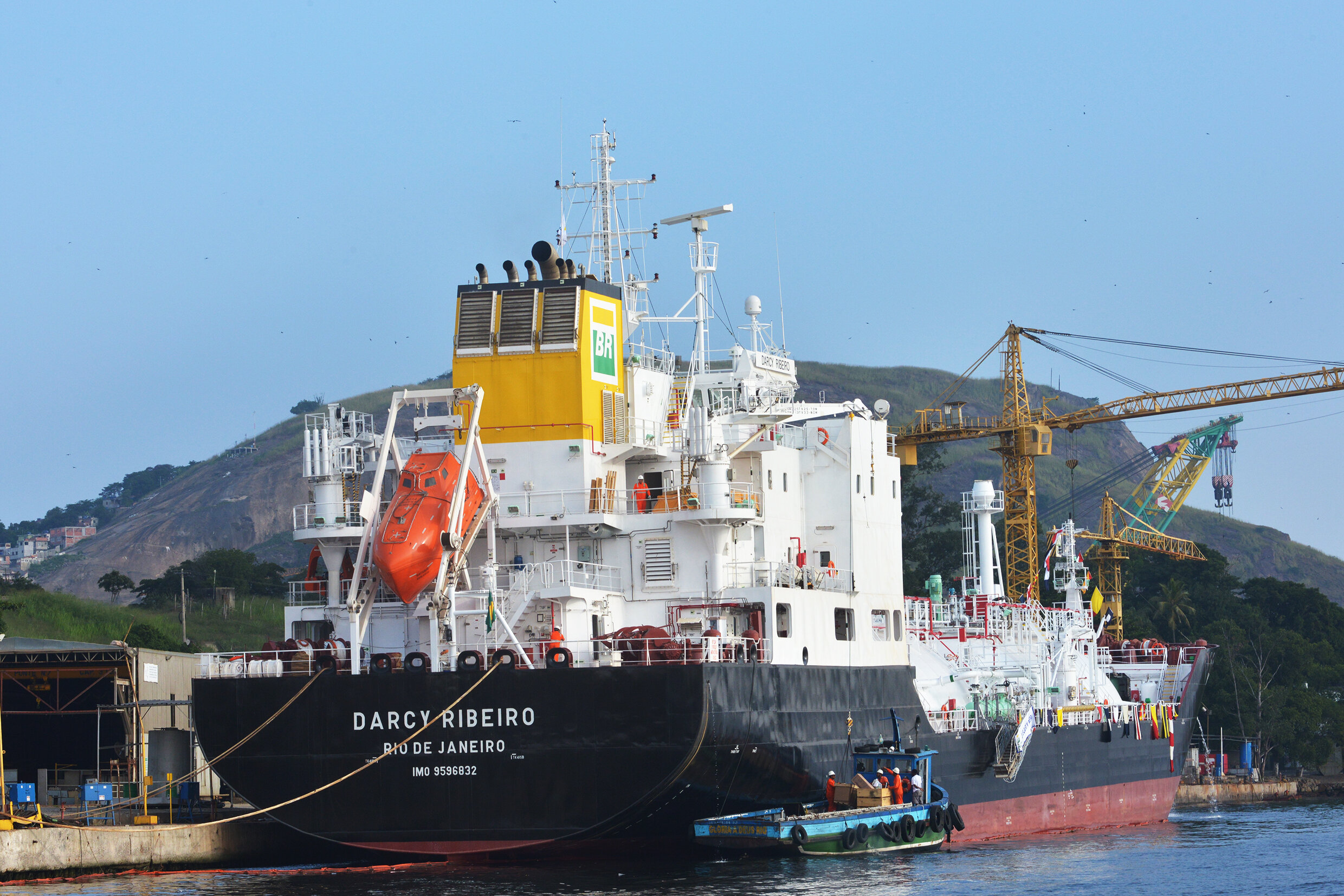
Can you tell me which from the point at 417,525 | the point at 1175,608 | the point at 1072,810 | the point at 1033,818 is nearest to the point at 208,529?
the point at 1175,608

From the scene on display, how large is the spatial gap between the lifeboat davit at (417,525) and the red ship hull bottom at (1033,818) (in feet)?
13.5

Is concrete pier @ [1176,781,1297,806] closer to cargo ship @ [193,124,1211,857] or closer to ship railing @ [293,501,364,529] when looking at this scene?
cargo ship @ [193,124,1211,857]

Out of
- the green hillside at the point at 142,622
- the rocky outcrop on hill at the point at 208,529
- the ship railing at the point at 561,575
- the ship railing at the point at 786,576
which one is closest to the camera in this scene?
the ship railing at the point at 561,575

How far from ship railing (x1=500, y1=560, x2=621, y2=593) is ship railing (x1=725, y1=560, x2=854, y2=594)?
2156mm

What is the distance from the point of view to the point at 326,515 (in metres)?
29.8

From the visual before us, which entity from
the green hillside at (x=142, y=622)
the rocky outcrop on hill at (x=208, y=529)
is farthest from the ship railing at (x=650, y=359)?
the rocky outcrop on hill at (x=208, y=529)

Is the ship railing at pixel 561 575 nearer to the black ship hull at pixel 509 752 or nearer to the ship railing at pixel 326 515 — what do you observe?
the black ship hull at pixel 509 752

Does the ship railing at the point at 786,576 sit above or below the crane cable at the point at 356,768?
above

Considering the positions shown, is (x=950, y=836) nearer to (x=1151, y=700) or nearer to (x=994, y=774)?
(x=994, y=774)

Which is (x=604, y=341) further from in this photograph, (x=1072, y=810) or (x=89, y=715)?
(x=1072, y=810)

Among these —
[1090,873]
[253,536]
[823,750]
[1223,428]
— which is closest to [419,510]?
[823,750]

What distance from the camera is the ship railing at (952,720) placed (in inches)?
1379

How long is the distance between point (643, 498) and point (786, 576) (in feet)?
10.2

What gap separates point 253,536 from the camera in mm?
173250
